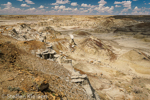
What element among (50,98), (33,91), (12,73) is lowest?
(50,98)

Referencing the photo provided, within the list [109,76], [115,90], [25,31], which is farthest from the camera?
[25,31]

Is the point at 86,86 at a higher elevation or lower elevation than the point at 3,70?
lower

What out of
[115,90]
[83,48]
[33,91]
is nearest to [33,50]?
[33,91]

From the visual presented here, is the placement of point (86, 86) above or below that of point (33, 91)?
below

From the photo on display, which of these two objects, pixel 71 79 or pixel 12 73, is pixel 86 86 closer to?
pixel 71 79

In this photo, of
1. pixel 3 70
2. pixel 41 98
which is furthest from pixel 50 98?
pixel 3 70

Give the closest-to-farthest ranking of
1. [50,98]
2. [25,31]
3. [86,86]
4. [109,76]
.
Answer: [50,98], [86,86], [109,76], [25,31]

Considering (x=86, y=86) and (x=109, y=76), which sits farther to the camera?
(x=109, y=76)

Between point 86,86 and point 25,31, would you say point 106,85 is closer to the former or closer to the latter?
point 86,86

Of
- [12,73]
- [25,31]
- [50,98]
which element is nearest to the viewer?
[50,98]
